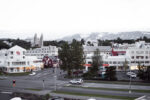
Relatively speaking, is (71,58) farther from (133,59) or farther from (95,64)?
(133,59)

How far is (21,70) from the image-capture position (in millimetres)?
73750

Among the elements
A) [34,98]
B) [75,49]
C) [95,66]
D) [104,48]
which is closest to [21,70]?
[75,49]

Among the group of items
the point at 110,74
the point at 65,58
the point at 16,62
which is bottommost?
the point at 110,74

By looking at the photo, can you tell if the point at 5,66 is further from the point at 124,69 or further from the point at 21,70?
the point at 124,69

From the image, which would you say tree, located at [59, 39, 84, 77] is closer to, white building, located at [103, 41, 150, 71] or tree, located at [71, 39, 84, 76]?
tree, located at [71, 39, 84, 76]

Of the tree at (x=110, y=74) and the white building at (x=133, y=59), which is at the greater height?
the white building at (x=133, y=59)

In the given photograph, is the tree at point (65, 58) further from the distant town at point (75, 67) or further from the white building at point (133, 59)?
the white building at point (133, 59)

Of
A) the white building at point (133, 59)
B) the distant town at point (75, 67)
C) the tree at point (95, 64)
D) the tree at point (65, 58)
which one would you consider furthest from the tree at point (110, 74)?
the white building at point (133, 59)

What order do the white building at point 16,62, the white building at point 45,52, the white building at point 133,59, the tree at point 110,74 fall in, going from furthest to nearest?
the white building at point 45,52
the white building at point 133,59
the white building at point 16,62
the tree at point 110,74

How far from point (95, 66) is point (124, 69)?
72.9ft

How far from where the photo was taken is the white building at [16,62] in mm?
72938

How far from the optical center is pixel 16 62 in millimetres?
73312

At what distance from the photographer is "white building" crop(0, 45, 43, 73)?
239 ft

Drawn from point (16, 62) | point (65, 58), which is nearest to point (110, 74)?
point (65, 58)
